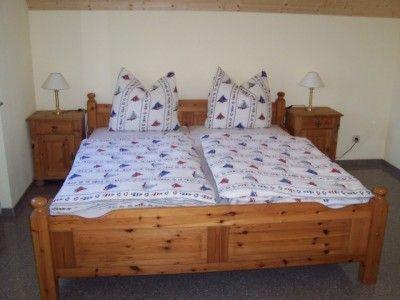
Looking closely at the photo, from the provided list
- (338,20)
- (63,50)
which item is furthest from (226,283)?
(338,20)

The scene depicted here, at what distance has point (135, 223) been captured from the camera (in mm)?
2318

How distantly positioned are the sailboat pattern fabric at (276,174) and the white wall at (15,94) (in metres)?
1.55

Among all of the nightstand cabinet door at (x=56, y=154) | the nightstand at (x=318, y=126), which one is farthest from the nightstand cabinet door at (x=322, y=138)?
the nightstand cabinet door at (x=56, y=154)

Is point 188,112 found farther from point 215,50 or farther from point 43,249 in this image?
point 43,249

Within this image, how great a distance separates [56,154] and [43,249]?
5.66 ft

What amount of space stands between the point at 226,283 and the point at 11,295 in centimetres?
127

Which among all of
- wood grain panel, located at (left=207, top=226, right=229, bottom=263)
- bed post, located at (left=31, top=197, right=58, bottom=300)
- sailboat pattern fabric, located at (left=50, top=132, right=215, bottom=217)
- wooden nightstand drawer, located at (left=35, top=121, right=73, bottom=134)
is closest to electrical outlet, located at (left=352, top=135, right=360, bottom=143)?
sailboat pattern fabric, located at (left=50, top=132, right=215, bottom=217)

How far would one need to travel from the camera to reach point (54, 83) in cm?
373

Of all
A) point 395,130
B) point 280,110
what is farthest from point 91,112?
point 395,130

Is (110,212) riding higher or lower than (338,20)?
lower

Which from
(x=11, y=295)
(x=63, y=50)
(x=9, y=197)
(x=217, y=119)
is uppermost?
(x=63, y=50)

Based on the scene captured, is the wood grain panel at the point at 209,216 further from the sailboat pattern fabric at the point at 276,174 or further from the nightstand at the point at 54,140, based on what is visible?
the nightstand at the point at 54,140

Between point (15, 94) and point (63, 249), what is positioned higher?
point (15, 94)

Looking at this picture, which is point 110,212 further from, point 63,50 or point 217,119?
point 63,50
